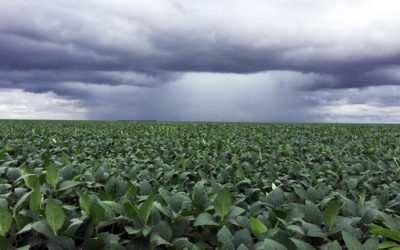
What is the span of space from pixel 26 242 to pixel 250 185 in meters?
2.42

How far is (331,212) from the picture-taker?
7.60 feet

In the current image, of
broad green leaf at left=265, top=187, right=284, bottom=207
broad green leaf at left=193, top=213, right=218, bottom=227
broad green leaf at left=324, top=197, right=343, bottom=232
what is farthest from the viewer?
broad green leaf at left=265, top=187, right=284, bottom=207

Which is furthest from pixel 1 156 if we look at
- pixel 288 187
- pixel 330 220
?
pixel 330 220

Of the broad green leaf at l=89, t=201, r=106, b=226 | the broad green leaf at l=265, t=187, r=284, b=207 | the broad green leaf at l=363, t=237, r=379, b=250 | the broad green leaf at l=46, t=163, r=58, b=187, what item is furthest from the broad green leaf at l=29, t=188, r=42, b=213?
the broad green leaf at l=363, t=237, r=379, b=250

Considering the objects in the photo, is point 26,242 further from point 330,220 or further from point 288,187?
point 288,187

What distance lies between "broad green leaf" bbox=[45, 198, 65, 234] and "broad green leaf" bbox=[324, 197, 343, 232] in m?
1.38

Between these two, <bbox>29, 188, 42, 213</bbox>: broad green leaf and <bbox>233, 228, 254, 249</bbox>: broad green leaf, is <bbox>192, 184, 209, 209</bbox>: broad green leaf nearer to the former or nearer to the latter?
<bbox>233, 228, 254, 249</bbox>: broad green leaf

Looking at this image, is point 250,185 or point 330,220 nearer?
point 330,220

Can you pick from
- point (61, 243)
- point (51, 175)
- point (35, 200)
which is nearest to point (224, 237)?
point (61, 243)

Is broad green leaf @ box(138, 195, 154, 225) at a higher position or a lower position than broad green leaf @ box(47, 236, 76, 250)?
higher

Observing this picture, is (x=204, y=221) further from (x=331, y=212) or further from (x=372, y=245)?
(x=372, y=245)

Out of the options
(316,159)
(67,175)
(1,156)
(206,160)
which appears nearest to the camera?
(67,175)

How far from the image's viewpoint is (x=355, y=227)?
2541 millimetres

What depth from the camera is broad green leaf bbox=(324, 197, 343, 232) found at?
7.53 ft
